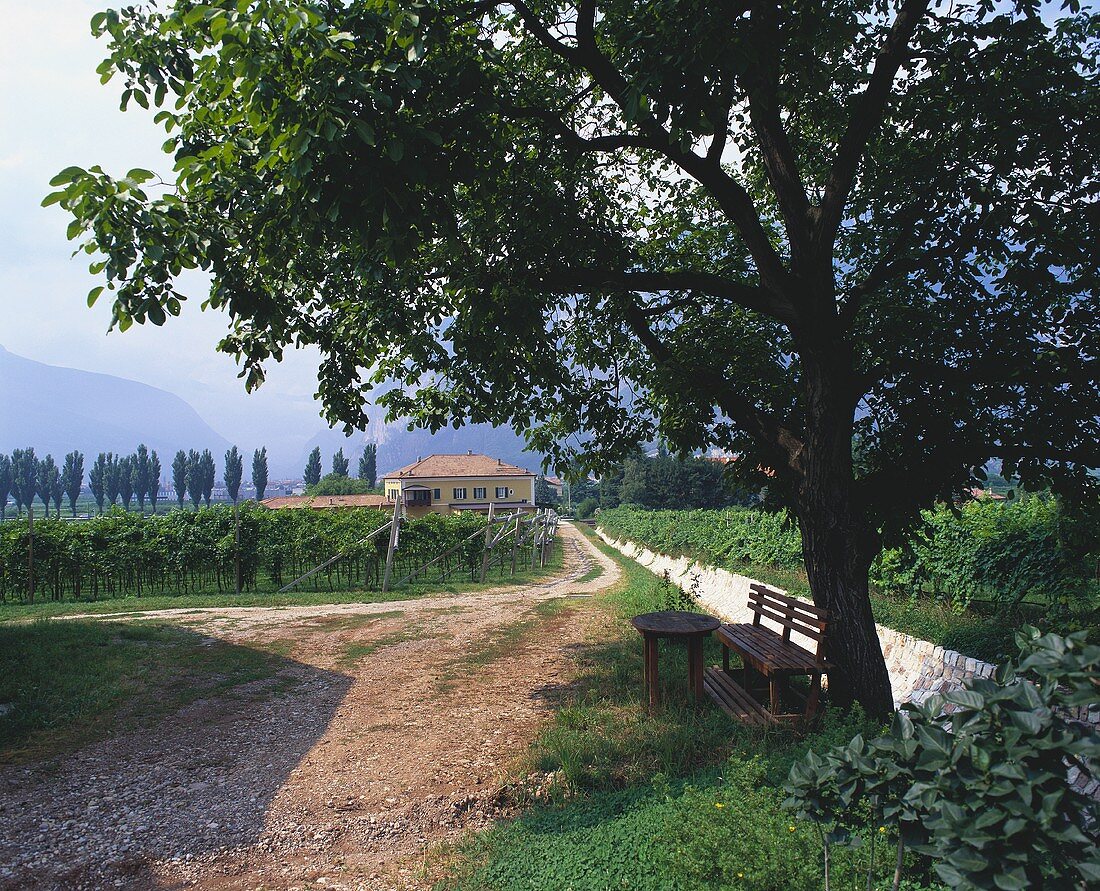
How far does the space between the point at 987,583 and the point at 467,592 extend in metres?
12.2

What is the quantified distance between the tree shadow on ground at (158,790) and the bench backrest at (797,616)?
15.5 ft

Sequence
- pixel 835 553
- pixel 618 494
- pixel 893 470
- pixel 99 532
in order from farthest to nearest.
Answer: pixel 618 494 → pixel 99 532 → pixel 893 470 → pixel 835 553

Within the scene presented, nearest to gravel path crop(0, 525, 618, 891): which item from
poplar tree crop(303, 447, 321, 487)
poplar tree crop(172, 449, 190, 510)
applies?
poplar tree crop(303, 447, 321, 487)

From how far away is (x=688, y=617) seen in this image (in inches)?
277

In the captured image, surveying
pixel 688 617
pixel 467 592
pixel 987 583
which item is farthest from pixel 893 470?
pixel 467 592

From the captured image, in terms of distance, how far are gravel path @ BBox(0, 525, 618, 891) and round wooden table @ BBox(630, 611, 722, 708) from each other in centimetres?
122

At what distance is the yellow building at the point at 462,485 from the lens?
69438mm

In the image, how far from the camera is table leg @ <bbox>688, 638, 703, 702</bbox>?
6.46 metres

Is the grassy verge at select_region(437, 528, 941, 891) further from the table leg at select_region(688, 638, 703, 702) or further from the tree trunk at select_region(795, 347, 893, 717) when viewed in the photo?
the tree trunk at select_region(795, 347, 893, 717)

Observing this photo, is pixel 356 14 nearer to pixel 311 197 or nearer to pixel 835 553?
pixel 311 197

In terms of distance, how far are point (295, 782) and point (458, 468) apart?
6714 centimetres

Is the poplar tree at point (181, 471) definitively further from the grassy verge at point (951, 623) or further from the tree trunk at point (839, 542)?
the tree trunk at point (839, 542)

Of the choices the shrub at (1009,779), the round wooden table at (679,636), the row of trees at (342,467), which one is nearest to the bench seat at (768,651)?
the round wooden table at (679,636)

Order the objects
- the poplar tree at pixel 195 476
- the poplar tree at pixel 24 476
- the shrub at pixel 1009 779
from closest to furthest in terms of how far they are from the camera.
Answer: the shrub at pixel 1009 779
the poplar tree at pixel 24 476
the poplar tree at pixel 195 476
